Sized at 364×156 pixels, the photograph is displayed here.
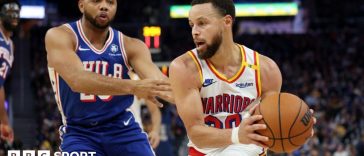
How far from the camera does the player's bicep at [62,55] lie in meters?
5.28

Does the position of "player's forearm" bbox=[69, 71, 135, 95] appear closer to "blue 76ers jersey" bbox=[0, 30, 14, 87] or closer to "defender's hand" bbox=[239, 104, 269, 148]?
"defender's hand" bbox=[239, 104, 269, 148]

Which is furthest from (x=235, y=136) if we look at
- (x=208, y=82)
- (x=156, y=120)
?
Answer: (x=156, y=120)

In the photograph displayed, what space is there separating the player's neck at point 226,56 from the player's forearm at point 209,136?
0.65m

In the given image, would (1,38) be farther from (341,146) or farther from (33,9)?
(33,9)

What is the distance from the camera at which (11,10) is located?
329 inches

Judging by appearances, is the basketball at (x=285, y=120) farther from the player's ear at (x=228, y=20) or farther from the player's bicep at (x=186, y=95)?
the player's ear at (x=228, y=20)

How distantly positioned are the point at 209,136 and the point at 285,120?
55 centimetres

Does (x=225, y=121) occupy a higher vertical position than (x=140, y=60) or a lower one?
lower

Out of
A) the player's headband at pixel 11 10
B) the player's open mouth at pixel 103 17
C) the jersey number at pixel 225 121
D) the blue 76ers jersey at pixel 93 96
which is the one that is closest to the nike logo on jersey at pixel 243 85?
the jersey number at pixel 225 121

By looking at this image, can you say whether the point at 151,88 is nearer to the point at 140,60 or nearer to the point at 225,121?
the point at 225,121

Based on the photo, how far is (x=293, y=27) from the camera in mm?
30703

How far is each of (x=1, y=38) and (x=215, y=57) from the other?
404 cm

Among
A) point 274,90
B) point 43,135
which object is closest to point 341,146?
point 43,135

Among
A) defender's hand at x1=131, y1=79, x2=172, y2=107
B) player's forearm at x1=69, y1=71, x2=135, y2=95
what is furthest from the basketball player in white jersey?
player's forearm at x1=69, y1=71, x2=135, y2=95
